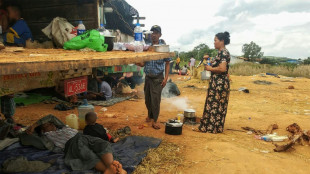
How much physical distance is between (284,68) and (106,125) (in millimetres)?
21724

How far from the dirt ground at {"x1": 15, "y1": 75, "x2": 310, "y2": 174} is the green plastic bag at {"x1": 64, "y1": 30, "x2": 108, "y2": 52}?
212cm

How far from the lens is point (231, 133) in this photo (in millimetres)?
5105

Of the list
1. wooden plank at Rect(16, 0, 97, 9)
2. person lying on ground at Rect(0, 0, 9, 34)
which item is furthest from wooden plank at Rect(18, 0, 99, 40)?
person lying on ground at Rect(0, 0, 9, 34)

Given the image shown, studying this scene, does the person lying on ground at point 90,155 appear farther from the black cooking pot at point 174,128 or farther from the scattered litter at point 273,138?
the scattered litter at point 273,138

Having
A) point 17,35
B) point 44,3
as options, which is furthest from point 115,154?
point 44,3

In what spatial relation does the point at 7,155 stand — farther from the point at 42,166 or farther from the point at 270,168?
the point at 270,168

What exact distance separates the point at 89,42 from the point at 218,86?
285 centimetres

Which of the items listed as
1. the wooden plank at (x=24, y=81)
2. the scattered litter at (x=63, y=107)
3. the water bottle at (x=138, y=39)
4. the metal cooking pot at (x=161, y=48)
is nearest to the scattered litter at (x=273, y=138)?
the metal cooking pot at (x=161, y=48)

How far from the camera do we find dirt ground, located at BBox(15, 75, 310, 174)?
11.2 ft

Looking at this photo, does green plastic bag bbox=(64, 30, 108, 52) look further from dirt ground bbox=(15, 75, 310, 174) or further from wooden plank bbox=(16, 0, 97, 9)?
wooden plank bbox=(16, 0, 97, 9)

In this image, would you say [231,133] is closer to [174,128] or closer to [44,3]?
[174,128]

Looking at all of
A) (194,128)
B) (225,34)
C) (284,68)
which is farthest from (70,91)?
(284,68)

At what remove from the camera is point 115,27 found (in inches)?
404

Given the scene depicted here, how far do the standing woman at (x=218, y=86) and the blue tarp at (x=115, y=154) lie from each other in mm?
1509
